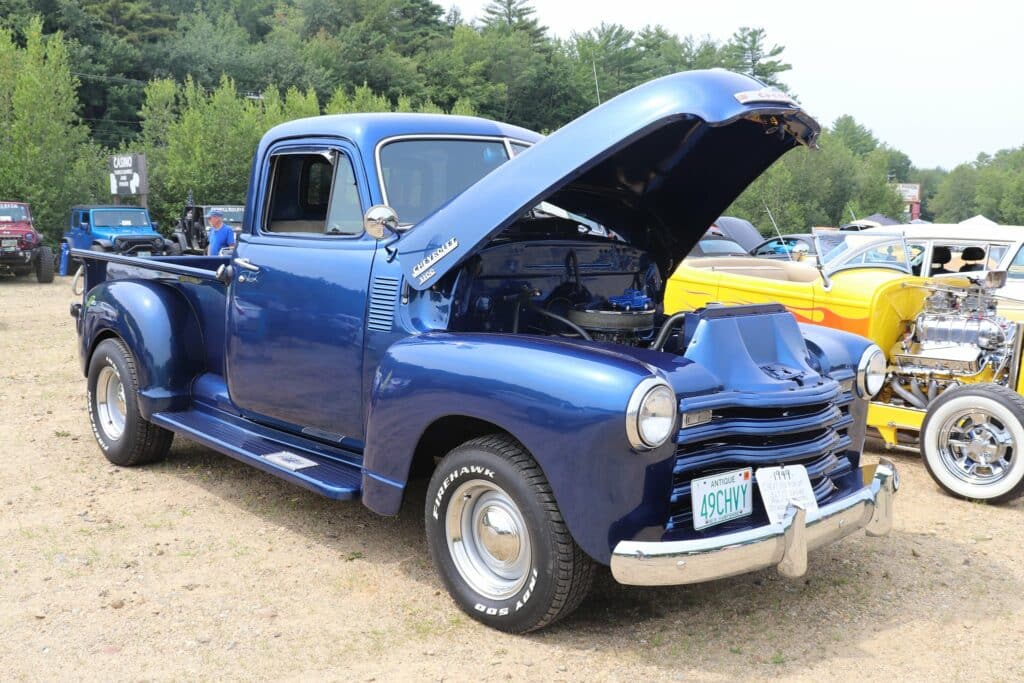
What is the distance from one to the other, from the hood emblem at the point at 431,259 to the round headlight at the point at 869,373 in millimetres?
1993

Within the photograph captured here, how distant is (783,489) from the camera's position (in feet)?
11.6

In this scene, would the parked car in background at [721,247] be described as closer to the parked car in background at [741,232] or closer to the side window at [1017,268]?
the parked car in background at [741,232]

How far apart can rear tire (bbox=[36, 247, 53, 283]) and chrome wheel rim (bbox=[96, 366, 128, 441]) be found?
17.4 metres

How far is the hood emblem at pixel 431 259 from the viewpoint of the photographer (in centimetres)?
406

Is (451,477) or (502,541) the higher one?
(451,477)

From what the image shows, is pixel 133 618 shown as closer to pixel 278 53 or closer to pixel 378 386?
pixel 378 386

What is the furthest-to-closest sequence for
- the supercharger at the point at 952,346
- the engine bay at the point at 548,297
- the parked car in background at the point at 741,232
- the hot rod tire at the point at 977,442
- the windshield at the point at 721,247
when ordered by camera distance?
the parked car in background at the point at 741,232 → the windshield at the point at 721,247 → the supercharger at the point at 952,346 → the hot rod tire at the point at 977,442 → the engine bay at the point at 548,297

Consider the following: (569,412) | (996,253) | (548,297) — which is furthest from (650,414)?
(996,253)

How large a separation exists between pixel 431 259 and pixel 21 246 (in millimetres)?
20171

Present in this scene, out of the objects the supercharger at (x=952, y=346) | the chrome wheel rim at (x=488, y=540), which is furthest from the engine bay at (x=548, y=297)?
the supercharger at (x=952, y=346)

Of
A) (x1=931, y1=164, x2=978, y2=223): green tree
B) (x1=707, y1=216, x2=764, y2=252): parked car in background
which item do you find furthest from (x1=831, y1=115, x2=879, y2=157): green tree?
(x1=707, y1=216, x2=764, y2=252): parked car in background

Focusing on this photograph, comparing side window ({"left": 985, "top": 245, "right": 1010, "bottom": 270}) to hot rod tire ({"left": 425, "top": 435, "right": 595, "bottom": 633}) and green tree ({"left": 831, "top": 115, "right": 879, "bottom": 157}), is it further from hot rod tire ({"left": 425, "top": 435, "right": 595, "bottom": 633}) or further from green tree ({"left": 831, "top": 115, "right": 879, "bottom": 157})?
green tree ({"left": 831, "top": 115, "right": 879, "bottom": 157})

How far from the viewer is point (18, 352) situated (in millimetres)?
10969

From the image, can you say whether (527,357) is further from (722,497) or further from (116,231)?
(116,231)
